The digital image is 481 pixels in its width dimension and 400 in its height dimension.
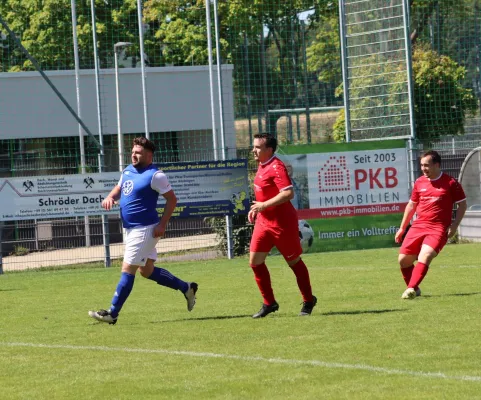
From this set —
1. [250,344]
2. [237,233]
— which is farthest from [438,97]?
[250,344]

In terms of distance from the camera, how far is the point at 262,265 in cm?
1159

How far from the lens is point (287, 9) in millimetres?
33312

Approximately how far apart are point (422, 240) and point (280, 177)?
8.66ft

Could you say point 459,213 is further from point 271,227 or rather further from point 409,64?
point 409,64

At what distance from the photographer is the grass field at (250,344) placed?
289 inches

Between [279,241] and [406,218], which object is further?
[406,218]

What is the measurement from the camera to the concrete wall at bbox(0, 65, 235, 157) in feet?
116

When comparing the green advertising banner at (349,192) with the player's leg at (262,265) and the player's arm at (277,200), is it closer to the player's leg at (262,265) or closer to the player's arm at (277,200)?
the player's leg at (262,265)

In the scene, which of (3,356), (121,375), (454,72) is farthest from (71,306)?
(454,72)

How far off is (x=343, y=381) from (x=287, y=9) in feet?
88.2

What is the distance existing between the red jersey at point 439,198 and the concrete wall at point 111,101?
816 inches

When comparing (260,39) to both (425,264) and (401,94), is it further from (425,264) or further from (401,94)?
(425,264)

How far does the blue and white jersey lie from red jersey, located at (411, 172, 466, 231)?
3354 millimetres

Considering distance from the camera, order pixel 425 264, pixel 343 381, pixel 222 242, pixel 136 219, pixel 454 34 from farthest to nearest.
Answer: pixel 454 34 < pixel 222 242 < pixel 425 264 < pixel 136 219 < pixel 343 381
